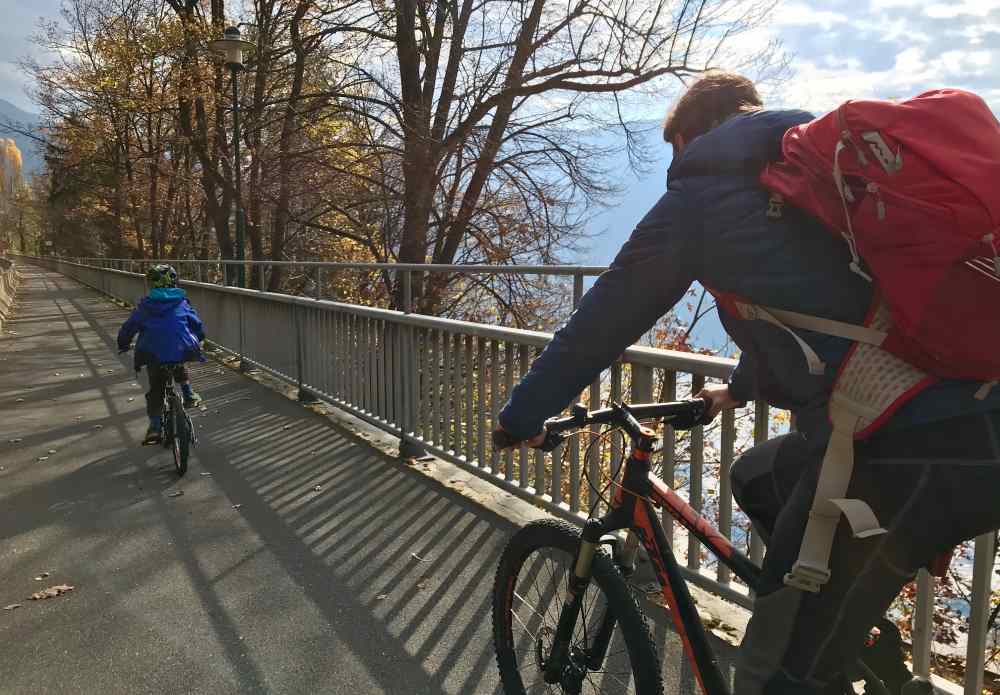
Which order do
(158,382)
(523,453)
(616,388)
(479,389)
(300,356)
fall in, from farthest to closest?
(300,356), (158,382), (479,389), (523,453), (616,388)

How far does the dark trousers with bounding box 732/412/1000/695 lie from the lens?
4.60 ft

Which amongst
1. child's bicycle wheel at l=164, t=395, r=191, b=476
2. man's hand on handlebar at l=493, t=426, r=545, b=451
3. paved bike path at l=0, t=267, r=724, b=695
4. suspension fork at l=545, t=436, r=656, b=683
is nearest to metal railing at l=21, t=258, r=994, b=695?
suspension fork at l=545, t=436, r=656, b=683

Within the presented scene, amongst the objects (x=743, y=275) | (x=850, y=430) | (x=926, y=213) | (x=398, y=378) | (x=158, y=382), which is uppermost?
(x=926, y=213)

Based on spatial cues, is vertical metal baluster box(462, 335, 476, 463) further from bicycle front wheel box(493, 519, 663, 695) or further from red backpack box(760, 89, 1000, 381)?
red backpack box(760, 89, 1000, 381)

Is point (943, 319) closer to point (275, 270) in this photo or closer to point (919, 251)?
point (919, 251)

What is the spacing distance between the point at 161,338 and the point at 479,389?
2716 mm

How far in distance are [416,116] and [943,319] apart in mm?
13817

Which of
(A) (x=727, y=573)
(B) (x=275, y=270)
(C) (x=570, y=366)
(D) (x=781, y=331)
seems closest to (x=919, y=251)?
(D) (x=781, y=331)

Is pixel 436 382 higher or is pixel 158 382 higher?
pixel 436 382

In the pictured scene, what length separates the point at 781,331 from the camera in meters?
1.56

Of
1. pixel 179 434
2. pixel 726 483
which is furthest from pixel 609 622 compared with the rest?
pixel 179 434

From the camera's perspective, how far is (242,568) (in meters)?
3.97

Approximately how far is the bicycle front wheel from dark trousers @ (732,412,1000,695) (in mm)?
452

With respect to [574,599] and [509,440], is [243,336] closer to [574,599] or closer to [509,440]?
[574,599]
